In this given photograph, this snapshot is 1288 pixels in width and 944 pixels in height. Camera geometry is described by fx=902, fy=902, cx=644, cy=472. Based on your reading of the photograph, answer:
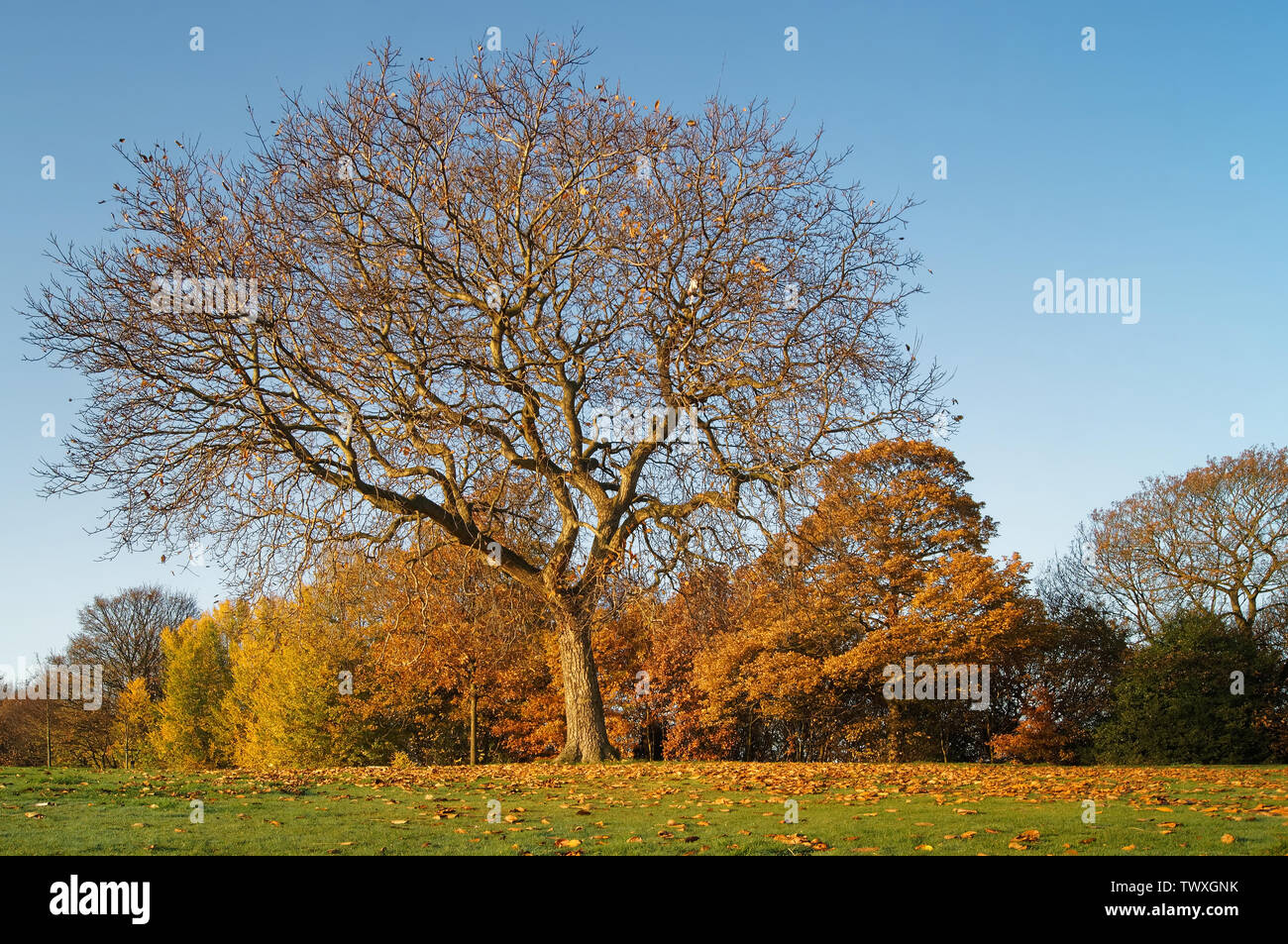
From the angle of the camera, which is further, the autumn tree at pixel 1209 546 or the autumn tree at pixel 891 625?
the autumn tree at pixel 1209 546

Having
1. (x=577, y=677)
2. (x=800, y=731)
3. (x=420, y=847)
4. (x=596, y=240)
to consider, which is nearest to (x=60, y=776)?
(x=577, y=677)

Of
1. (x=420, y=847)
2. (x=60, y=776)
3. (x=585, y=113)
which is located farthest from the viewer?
(x=585, y=113)

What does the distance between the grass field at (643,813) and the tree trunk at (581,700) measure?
3.17 meters

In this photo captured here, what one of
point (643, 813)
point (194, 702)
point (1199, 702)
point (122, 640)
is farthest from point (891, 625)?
point (122, 640)

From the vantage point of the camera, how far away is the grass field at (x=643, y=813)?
762 cm

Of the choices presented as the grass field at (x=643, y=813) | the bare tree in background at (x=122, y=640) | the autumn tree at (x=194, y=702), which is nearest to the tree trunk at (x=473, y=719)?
the autumn tree at (x=194, y=702)

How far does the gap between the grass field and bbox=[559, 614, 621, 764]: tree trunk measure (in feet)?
10.4

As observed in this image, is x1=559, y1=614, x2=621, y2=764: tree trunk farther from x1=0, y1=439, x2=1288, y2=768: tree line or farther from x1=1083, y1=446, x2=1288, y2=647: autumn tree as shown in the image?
x1=1083, y1=446, x2=1288, y2=647: autumn tree

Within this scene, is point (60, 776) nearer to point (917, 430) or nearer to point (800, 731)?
point (917, 430)

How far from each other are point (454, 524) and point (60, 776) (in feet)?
24.6

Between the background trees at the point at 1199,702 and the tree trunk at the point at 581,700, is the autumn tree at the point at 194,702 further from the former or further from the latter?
the background trees at the point at 1199,702

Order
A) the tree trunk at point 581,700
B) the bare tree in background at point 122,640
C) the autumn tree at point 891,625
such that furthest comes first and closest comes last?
the bare tree in background at point 122,640
the autumn tree at point 891,625
the tree trunk at point 581,700

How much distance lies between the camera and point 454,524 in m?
17.4
